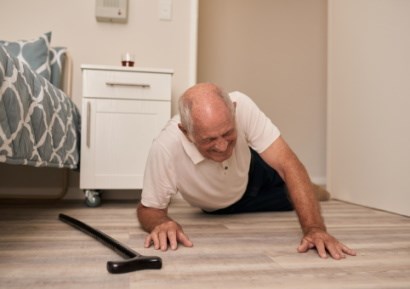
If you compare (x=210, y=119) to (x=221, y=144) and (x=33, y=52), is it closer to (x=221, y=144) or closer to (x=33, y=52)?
(x=221, y=144)

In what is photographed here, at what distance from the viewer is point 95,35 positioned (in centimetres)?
223

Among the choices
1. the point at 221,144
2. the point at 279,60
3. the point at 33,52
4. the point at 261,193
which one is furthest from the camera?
the point at 279,60

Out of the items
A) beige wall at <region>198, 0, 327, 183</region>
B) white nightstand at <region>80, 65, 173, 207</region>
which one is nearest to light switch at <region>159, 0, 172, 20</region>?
beige wall at <region>198, 0, 327, 183</region>

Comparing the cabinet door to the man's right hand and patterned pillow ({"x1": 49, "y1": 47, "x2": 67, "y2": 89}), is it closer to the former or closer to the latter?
patterned pillow ({"x1": 49, "y1": 47, "x2": 67, "y2": 89})

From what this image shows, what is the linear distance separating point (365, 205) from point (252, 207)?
2.20 ft

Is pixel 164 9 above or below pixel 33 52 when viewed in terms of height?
above

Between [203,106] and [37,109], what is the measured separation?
650 mm

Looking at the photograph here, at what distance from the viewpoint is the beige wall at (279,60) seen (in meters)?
2.67

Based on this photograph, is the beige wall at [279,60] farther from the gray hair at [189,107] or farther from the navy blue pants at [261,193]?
the gray hair at [189,107]

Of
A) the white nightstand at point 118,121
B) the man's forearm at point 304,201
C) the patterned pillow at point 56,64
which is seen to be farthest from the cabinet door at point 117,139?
the man's forearm at point 304,201

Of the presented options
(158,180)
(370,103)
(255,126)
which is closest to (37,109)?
(158,180)

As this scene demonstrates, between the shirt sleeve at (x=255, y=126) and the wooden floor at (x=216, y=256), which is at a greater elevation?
the shirt sleeve at (x=255, y=126)

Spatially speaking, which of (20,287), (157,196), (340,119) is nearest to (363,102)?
(340,119)

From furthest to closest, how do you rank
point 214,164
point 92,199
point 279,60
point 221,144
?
point 279,60 → point 92,199 → point 214,164 → point 221,144
